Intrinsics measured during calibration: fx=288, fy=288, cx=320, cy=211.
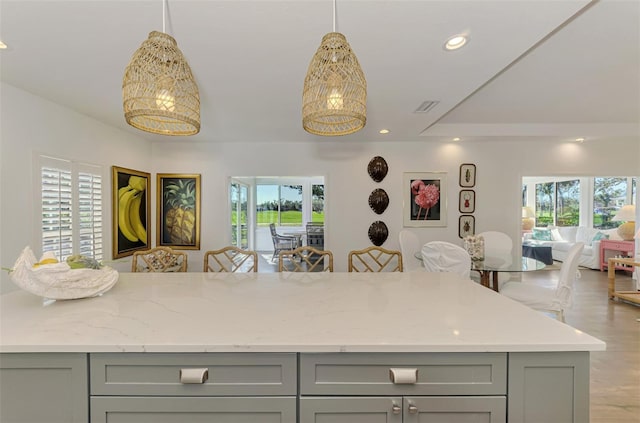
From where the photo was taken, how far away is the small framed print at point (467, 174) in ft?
14.9

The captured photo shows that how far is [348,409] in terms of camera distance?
3.35ft

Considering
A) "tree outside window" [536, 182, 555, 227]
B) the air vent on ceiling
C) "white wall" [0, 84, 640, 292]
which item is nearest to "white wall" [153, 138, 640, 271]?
"white wall" [0, 84, 640, 292]

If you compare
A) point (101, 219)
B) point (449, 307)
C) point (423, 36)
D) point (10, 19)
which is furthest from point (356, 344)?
point (101, 219)

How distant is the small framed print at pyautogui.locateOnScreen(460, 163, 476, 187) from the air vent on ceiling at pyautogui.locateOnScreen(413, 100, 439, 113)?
1945 millimetres

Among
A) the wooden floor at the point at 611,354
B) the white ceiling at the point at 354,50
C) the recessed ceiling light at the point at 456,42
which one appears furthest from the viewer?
the wooden floor at the point at 611,354

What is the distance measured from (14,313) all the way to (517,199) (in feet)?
18.2

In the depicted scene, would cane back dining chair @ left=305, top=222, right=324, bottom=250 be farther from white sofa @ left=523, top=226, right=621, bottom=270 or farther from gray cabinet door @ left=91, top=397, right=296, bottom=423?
gray cabinet door @ left=91, top=397, right=296, bottom=423

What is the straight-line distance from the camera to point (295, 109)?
116 inches

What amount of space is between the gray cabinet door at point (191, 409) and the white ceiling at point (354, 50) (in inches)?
67.7

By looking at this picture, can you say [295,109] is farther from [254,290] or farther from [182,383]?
[182,383]

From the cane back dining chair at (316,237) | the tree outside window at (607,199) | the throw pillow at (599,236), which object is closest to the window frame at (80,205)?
the cane back dining chair at (316,237)

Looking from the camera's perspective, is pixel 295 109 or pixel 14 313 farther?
pixel 295 109

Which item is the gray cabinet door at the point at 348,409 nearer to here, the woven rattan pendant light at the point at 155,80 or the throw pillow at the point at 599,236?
the woven rattan pendant light at the point at 155,80

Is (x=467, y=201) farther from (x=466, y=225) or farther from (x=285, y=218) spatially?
(x=285, y=218)
